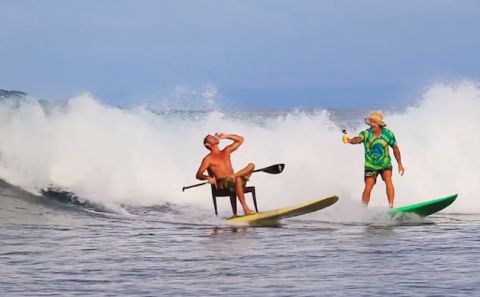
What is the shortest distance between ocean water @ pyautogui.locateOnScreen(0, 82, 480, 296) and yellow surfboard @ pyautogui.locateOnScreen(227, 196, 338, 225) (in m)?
0.19

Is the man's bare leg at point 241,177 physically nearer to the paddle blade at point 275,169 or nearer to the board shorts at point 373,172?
the paddle blade at point 275,169

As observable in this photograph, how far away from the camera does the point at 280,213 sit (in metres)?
13.9

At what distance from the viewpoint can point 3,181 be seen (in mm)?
18688

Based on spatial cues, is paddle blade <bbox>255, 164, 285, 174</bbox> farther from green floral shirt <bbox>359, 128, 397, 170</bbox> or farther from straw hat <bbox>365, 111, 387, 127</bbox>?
straw hat <bbox>365, 111, 387, 127</bbox>

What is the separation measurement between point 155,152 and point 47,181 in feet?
11.8

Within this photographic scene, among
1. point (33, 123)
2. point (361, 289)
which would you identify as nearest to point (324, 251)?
point (361, 289)

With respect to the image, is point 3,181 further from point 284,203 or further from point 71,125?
point 284,203

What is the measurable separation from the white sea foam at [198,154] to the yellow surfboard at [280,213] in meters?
2.92

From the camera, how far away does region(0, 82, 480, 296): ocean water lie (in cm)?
941

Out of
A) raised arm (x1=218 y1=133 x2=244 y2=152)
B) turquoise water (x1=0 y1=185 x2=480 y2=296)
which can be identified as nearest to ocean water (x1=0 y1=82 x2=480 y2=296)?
turquoise water (x1=0 y1=185 x2=480 y2=296)

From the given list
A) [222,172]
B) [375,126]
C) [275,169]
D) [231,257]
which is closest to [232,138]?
[222,172]

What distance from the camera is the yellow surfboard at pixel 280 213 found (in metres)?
13.8

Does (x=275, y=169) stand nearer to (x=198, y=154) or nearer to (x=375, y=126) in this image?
(x=375, y=126)

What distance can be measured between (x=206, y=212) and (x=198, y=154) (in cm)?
631
